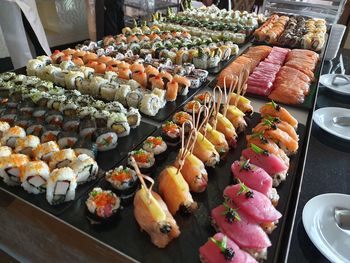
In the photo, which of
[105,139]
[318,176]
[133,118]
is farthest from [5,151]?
[318,176]

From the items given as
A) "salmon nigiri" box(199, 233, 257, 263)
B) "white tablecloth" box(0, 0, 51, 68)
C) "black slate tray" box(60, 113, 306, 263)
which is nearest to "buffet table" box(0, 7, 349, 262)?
"black slate tray" box(60, 113, 306, 263)

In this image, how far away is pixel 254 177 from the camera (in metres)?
1.21

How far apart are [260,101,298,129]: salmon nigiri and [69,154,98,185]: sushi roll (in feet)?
3.41

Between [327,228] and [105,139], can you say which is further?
[105,139]

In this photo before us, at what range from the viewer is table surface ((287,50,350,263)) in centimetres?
112

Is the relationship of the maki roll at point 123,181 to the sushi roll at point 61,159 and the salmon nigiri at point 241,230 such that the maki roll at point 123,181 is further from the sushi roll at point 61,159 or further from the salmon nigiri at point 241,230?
the salmon nigiri at point 241,230

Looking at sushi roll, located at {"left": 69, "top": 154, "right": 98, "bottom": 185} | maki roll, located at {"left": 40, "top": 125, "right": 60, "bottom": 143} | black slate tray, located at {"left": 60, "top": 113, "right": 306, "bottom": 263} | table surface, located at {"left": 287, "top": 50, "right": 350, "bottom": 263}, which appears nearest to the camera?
black slate tray, located at {"left": 60, "top": 113, "right": 306, "bottom": 263}

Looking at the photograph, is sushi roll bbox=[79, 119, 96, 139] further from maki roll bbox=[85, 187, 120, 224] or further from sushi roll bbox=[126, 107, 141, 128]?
maki roll bbox=[85, 187, 120, 224]

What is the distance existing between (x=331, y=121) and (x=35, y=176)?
67.3 inches

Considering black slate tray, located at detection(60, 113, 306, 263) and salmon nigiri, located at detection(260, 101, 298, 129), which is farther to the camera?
salmon nigiri, located at detection(260, 101, 298, 129)

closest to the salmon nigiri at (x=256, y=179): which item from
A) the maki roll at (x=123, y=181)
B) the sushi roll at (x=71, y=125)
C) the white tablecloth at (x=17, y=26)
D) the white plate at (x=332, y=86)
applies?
the maki roll at (x=123, y=181)

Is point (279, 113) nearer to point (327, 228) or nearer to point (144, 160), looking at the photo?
point (327, 228)

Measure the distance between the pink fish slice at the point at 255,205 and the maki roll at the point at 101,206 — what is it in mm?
452

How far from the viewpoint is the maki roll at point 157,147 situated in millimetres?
1409
